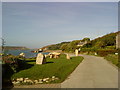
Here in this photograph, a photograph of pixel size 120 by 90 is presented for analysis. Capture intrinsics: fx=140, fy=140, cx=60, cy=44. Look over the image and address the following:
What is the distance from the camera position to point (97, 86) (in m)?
6.76

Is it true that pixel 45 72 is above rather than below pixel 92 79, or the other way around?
above

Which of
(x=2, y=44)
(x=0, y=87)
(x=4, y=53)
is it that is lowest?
(x=0, y=87)

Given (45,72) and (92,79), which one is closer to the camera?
(92,79)

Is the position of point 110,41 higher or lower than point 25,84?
higher

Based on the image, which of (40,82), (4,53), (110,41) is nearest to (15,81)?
(40,82)

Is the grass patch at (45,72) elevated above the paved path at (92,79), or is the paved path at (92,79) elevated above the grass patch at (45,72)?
the grass patch at (45,72)

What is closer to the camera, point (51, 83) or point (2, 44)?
point (51, 83)

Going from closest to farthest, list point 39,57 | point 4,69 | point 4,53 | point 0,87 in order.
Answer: point 0,87
point 4,69
point 4,53
point 39,57

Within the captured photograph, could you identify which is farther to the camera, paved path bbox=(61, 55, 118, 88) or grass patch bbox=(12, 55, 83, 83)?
grass patch bbox=(12, 55, 83, 83)

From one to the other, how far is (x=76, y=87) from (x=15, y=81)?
3.42 meters

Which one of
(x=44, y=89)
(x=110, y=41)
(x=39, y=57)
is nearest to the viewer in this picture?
(x=44, y=89)

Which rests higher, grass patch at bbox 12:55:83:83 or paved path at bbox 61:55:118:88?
grass patch at bbox 12:55:83:83

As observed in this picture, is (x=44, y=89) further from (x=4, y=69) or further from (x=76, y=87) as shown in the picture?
(x=4, y=69)

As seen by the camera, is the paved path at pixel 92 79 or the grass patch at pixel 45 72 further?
the grass patch at pixel 45 72
